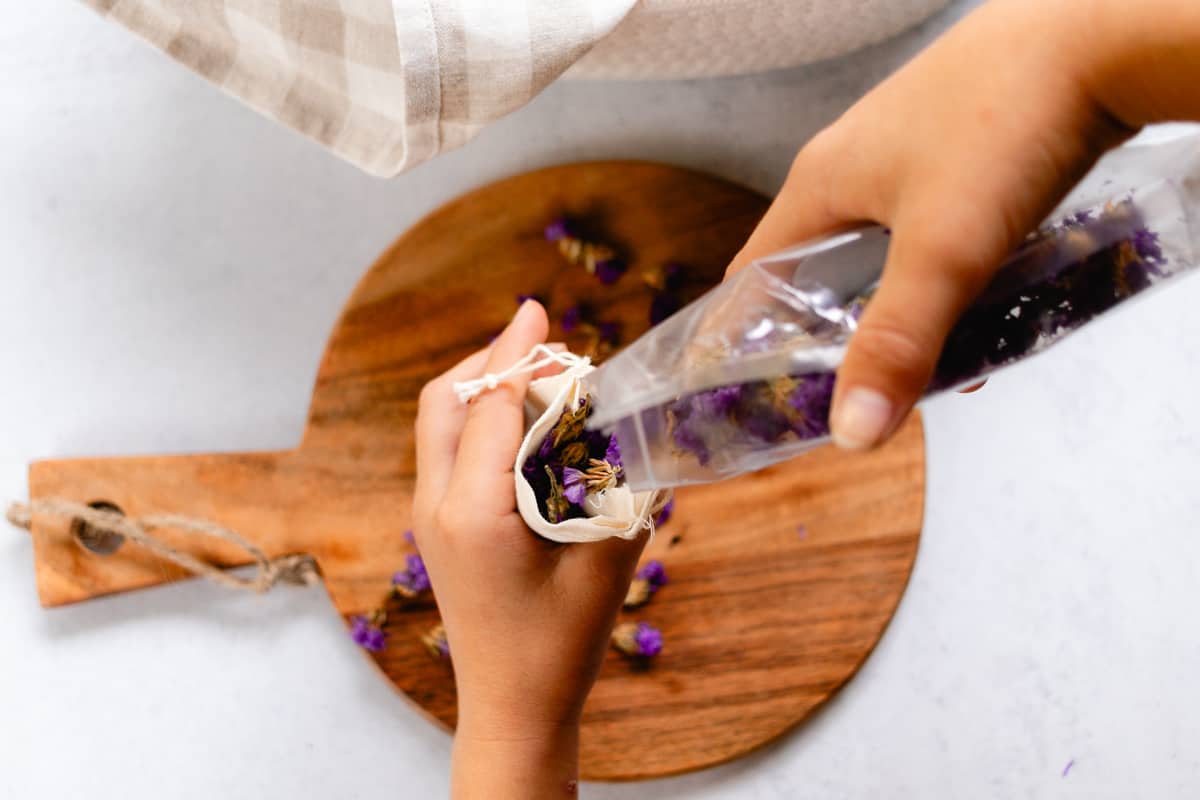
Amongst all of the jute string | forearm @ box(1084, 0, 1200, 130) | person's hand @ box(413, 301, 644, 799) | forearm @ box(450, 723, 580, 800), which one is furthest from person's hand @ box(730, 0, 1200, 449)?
the jute string

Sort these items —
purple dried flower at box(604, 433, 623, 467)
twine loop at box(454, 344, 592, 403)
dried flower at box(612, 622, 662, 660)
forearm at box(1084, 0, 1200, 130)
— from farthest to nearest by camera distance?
dried flower at box(612, 622, 662, 660)
twine loop at box(454, 344, 592, 403)
purple dried flower at box(604, 433, 623, 467)
forearm at box(1084, 0, 1200, 130)

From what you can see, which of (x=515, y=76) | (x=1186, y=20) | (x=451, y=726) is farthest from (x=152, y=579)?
(x=1186, y=20)

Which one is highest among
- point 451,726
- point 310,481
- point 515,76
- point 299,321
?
point 515,76

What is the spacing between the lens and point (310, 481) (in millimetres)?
786

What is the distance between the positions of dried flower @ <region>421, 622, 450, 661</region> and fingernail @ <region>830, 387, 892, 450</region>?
52cm

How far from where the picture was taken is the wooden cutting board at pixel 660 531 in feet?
2.50

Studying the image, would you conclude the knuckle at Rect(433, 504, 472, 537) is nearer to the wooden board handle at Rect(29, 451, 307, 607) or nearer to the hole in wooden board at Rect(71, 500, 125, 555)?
the wooden board handle at Rect(29, 451, 307, 607)

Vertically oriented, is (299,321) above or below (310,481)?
above

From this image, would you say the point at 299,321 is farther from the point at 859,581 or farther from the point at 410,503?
the point at 859,581

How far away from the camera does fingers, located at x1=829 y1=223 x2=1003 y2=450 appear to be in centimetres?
31

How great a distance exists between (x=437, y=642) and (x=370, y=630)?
0.19 feet

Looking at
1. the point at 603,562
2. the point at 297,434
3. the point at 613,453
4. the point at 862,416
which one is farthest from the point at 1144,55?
the point at 297,434

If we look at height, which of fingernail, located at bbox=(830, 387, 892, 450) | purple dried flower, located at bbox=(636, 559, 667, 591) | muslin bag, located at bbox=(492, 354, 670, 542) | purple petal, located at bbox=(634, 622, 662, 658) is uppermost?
fingernail, located at bbox=(830, 387, 892, 450)

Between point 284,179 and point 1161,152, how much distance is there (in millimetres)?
729
